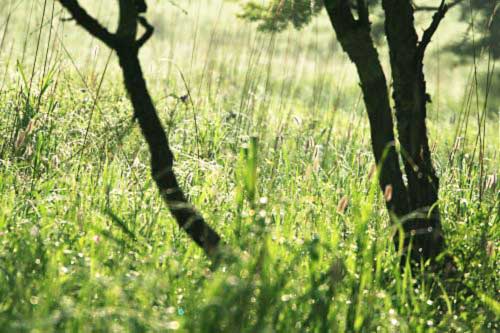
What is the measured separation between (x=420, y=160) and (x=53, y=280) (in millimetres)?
1292

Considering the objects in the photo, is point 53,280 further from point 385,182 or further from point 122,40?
point 385,182

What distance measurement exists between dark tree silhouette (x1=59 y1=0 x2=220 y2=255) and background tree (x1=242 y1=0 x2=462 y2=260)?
72cm

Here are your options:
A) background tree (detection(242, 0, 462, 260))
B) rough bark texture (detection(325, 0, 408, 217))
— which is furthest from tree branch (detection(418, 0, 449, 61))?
rough bark texture (detection(325, 0, 408, 217))

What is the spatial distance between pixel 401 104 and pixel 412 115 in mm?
62

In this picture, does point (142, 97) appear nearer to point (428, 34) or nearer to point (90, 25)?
point (90, 25)

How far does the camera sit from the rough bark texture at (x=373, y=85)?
2.76 m

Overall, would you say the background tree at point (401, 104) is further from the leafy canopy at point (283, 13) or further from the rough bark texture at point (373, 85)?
the leafy canopy at point (283, 13)

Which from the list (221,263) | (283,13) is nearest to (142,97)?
(221,263)

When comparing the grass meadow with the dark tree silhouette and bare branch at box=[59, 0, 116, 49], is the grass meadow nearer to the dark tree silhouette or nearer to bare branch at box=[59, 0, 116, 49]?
the dark tree silhouette

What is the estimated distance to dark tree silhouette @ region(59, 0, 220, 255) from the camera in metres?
2.24

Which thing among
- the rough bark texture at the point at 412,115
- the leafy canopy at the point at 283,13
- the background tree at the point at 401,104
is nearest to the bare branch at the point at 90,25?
the background tree at the point at 401,104

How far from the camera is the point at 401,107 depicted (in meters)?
2.89

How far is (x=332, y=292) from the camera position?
2227mm

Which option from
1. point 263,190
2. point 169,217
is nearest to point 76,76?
point 263,190
